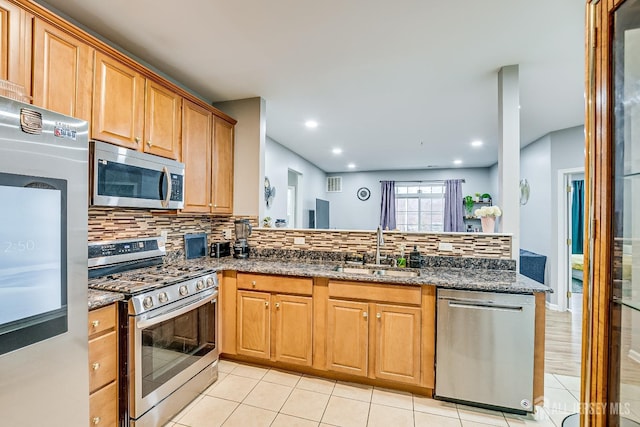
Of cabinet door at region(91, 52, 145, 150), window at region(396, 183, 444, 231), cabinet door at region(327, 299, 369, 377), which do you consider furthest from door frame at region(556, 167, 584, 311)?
cabinet door at region(91, 52, 145, 150)

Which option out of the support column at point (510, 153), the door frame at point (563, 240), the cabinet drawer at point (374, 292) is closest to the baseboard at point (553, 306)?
the door frame at point (563, 240)

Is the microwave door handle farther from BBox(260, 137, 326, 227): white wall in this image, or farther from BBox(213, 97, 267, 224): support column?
BBox(260, 137, 326, 227): white wall

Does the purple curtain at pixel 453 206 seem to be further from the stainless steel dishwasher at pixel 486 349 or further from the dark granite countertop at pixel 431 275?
the stainless steel dishwasher at pixel 486 349

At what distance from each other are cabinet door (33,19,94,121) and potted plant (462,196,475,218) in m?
7.54

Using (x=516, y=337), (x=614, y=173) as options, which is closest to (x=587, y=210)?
(x=614, y=173)

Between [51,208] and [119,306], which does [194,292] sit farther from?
[51,208]

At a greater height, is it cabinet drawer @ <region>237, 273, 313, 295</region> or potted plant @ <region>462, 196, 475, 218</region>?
potted plant @ <region>462, 196, 475, 218</region>

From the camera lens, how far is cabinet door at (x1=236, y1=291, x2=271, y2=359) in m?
2.56

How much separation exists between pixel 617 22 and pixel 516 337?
178 centimetres

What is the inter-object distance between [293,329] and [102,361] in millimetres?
1296

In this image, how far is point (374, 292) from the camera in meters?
2.28

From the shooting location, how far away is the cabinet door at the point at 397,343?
2.21 m

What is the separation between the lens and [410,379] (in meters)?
2.22

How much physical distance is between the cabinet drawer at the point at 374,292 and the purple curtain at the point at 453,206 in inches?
236
